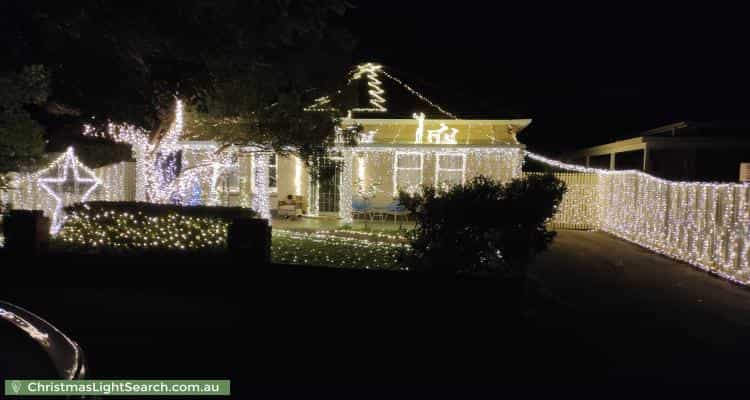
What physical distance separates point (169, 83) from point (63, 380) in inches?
291

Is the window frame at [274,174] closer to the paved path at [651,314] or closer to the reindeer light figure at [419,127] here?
the reindeer light figure at [419,127]

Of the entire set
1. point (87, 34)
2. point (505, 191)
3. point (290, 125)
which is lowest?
point (505, 191)

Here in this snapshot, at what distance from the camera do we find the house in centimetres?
1639

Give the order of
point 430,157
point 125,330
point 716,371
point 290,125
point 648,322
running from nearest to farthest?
point 716,371 → point 125,330 → point 648,322 → point 290,125 → point 430,157

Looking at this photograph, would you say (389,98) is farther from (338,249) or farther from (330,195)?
(338,249)

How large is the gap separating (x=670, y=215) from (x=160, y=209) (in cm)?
1020

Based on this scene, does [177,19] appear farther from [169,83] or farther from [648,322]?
[648,322]

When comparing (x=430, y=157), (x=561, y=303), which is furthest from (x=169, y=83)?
(x=430, y=157)

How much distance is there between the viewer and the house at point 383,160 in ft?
53.8

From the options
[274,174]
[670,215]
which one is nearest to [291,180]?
[274,174]

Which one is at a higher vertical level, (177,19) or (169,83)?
(177,19)

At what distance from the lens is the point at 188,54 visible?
7.82 m

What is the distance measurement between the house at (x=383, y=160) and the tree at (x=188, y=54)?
5012 millimetres

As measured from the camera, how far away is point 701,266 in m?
10.2
